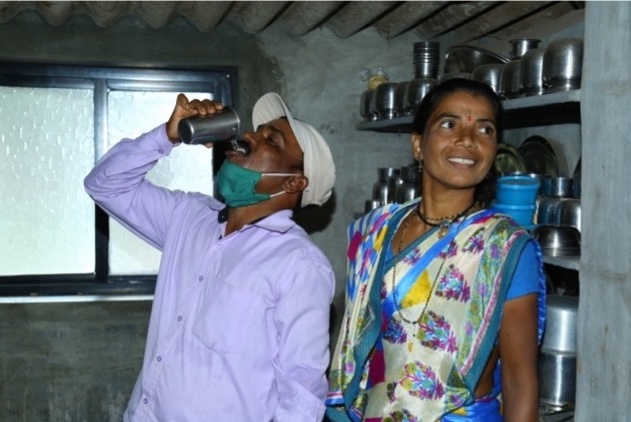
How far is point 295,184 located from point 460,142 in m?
0.46

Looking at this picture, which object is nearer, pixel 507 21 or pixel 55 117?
pixel 507 21

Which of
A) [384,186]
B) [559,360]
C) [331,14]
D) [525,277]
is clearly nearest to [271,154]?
[525,277]

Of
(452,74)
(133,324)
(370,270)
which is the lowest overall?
(133,324)

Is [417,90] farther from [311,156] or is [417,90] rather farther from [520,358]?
[520,358]

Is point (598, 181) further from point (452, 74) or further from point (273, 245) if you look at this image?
point (452, 74)

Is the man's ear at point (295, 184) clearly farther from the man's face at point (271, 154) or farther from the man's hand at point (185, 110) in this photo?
the man's hand at point (185, 110)

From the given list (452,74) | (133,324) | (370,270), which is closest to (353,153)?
(452,74)

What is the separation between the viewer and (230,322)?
1.83m

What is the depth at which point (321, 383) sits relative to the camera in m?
1.81

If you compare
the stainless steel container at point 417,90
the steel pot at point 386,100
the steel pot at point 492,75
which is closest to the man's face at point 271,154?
the steel pot at point 492,75

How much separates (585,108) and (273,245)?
0.83 meters

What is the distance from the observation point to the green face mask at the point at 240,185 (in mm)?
1979

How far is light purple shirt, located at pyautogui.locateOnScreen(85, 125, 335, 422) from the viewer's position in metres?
1.79

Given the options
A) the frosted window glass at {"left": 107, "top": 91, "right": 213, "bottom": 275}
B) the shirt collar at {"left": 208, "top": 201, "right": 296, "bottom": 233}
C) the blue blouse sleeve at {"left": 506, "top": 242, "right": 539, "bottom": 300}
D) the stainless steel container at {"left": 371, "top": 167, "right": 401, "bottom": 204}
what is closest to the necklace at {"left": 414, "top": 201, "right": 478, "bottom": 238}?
the blue blouse sleeve at {"left": 506, "top": 242, "right": 539, "bottom": 300}
